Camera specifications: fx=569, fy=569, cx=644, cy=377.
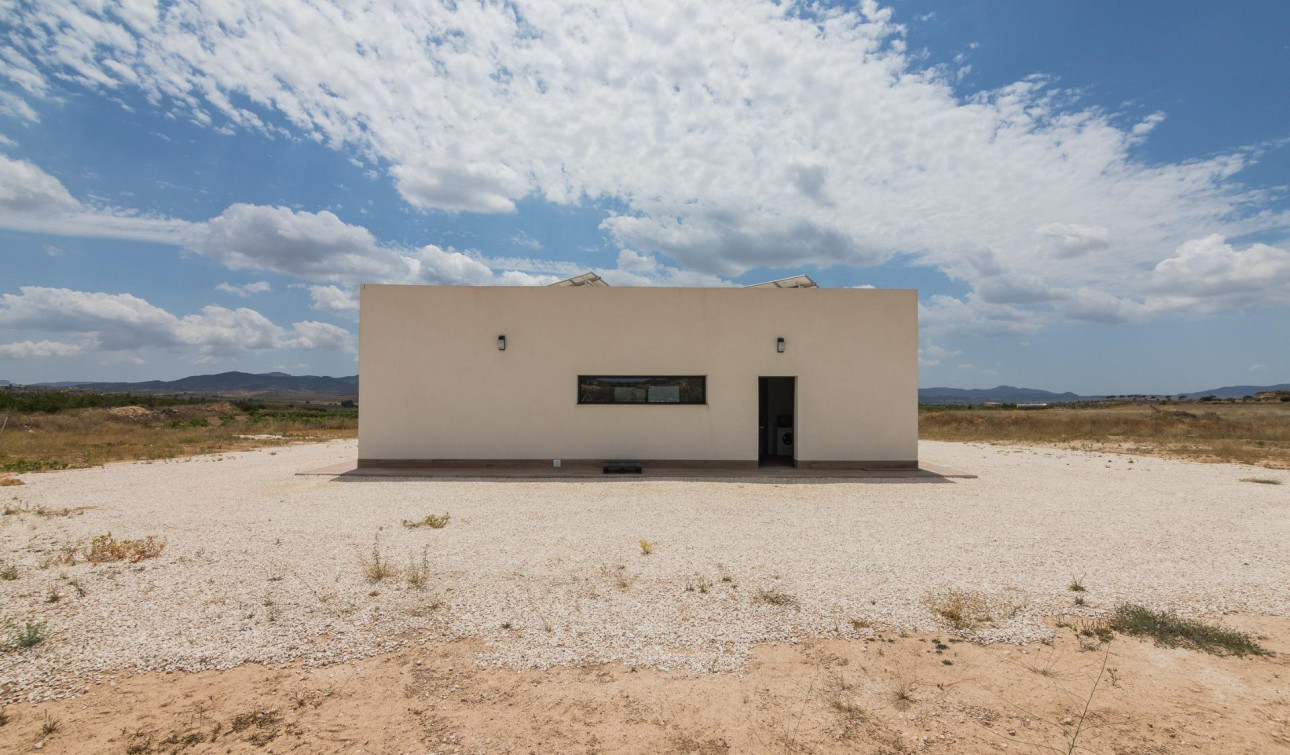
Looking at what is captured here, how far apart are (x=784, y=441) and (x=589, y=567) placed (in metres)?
8.54

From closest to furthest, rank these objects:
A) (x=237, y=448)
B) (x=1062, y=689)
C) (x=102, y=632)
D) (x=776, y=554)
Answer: (x=1062, y=689)
(x=102, y=632)
(x=776, y=554)
(x=237, y=448)

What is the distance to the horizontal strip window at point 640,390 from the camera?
1162 cm

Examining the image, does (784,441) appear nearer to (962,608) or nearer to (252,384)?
(962,608)

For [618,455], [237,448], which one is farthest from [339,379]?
[618,455]

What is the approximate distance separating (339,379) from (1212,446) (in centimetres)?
16276

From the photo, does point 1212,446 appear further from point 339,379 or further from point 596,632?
point 339,379

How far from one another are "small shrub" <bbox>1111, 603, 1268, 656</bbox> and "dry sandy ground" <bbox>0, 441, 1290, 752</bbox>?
178 mm

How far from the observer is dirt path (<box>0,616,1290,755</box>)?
2887mm

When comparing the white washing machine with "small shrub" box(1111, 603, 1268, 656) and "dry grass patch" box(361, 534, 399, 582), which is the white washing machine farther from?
"dry grass patch" box(361, 534, 399, 582)

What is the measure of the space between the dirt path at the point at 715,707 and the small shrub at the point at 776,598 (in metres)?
0.75

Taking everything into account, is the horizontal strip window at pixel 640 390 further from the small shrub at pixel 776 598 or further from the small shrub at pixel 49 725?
the small shrub at pixel 49 725

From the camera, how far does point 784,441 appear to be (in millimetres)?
13172

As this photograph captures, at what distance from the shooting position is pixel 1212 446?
1741 cm

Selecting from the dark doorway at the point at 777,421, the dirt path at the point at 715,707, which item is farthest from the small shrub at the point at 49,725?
the dark doorway at the point at 777,421
